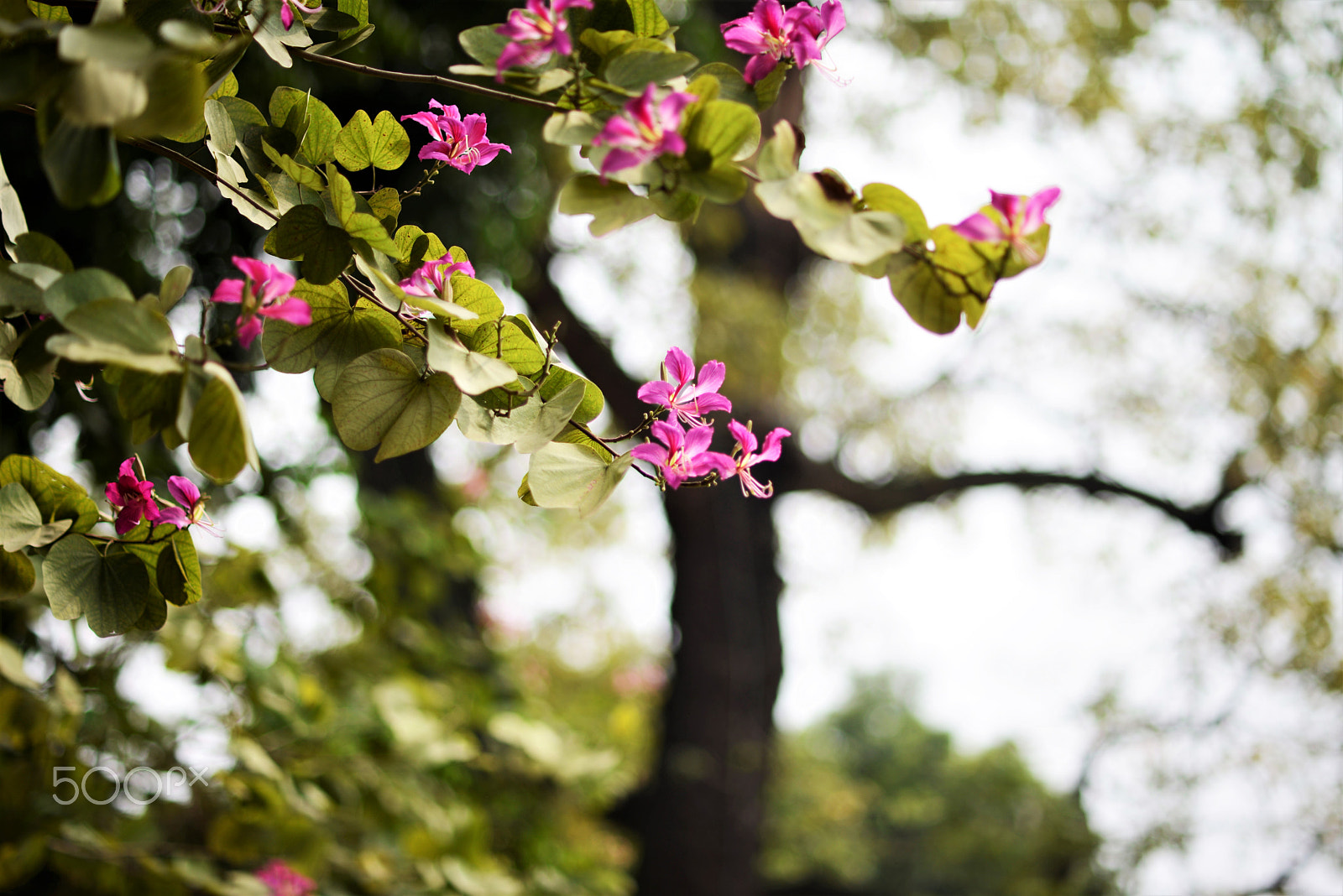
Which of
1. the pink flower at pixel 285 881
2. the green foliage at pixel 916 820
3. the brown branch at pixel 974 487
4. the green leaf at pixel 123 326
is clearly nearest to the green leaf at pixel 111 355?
the green leaf at pixel 123 326

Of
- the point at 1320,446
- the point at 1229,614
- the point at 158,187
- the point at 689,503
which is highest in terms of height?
the point at 1320,446

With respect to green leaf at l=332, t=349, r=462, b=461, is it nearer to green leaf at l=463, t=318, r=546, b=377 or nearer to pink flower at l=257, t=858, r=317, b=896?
green leaf at l=463, t=318, r=546, b=377

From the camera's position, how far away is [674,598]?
10.5ft

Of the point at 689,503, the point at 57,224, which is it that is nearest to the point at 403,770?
the point at 57,224

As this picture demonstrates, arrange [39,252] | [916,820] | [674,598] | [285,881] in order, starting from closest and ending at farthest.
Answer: [39,252], [285,881], [674,598], [916,820]

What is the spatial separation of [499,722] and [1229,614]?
257 cm

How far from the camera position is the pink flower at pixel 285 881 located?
1138mm

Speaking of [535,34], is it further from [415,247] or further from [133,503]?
[133,503]

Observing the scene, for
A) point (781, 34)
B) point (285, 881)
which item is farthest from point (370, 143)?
point (285, 881)

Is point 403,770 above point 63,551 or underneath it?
above

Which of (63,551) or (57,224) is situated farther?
(57,224)

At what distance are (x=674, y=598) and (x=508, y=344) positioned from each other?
2.79 meters

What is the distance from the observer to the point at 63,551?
0.49 meters

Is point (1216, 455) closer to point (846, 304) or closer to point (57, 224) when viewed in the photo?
point (846, 304)
